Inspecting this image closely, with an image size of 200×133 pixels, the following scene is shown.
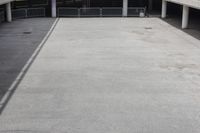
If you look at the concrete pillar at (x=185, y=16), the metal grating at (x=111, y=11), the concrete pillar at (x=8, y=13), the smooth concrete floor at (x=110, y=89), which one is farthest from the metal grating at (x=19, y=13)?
the concrete pillar at (x=185, y=16)

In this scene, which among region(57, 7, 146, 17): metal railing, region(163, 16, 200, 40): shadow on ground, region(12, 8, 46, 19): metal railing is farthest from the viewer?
region(57, 7, 146, 17): metal railing

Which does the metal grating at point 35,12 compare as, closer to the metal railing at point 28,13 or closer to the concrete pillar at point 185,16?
the metal railing at point 28,13

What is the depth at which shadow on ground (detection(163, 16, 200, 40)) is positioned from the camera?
85.1 ft

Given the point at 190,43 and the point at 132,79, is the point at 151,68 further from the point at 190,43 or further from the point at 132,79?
the point at 190,43

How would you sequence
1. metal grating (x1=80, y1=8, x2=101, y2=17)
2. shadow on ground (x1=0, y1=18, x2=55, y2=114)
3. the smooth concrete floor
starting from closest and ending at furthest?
the smooth concrete floor < shadow on ground (x1=0, y1=18, x2=55, y2=114) < metal grating (x1=80, y1=8, x2=101, y2=17)

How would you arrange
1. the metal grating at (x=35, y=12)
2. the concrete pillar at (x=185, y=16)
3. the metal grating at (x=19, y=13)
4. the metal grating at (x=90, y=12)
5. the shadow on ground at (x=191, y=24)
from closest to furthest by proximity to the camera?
the shadow on ground at (x=191, y=24) → the concrete pillar at (x=185, y=16) → the metal grating at (x=19, y=13) → the metal grating at (x=35, y=12) → the metal grating at (x=90, y=12)

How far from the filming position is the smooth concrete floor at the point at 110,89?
32.8ft

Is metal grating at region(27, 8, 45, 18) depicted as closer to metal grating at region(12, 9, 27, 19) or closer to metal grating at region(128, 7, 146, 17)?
metal grating at region(12, 9, 27, 19)

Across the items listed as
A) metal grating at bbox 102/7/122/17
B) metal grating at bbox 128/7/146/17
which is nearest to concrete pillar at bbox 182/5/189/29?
metal grating at bbox 128/7/146/17

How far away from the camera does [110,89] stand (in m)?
13.1

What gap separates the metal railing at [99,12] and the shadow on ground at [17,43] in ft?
8.57

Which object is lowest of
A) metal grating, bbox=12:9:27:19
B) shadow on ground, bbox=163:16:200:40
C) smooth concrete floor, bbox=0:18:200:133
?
smooth concrete floor, bbox=0:18:200:133

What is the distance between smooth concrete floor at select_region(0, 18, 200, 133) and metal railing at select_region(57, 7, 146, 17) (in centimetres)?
1335

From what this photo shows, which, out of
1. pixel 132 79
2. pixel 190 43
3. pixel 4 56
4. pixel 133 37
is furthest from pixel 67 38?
pixel 132 79
